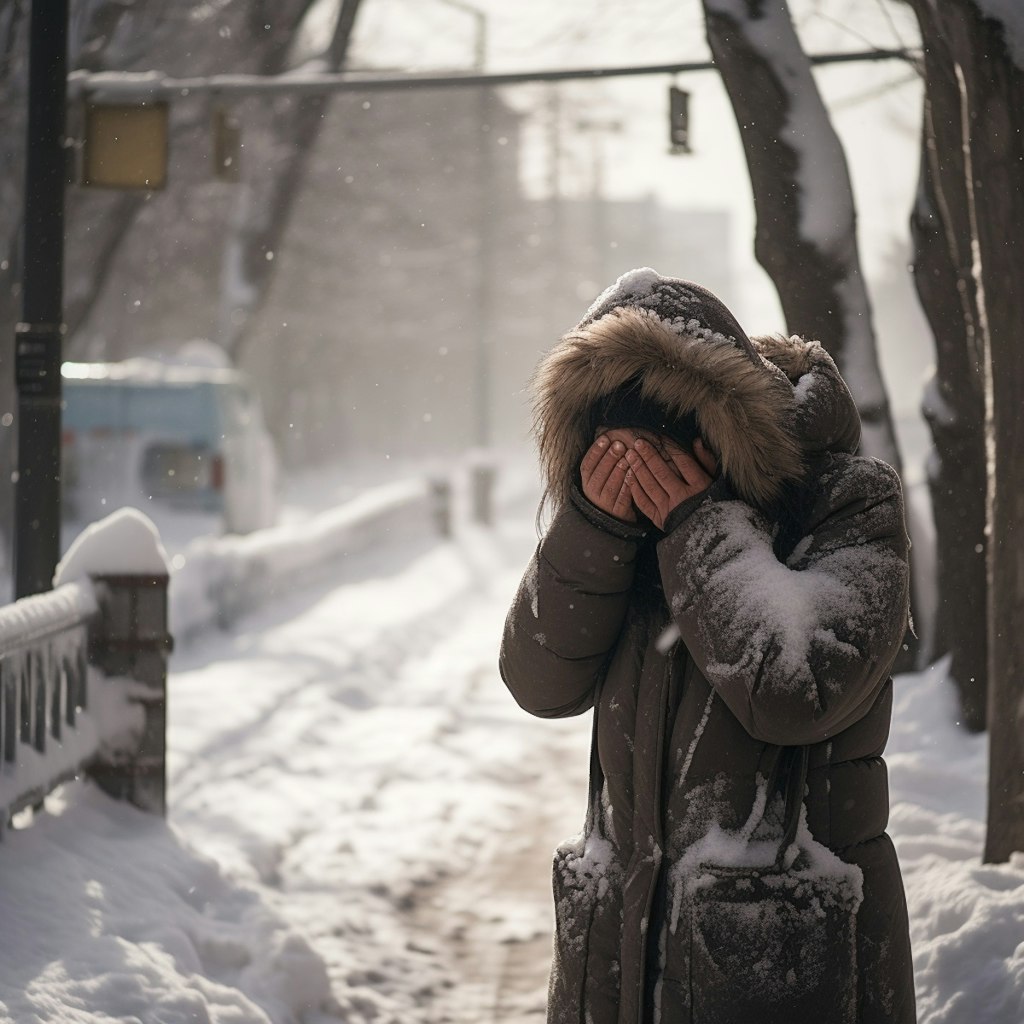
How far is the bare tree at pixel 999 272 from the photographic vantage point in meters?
4.54

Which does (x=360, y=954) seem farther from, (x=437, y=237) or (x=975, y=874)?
(x=437, y=237)

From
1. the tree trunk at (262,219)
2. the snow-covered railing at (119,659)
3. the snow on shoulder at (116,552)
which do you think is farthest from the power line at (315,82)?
the tree trunk at (262,219)

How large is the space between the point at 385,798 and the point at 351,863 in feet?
3.95

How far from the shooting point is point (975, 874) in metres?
4.65

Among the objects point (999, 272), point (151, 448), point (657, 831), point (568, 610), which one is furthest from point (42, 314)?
point (151, 448)

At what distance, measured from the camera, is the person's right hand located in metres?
2.43

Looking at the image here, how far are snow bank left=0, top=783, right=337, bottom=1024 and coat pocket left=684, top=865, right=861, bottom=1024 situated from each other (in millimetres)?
2049

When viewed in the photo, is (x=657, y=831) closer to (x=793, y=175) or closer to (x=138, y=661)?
(x=138, y=661)

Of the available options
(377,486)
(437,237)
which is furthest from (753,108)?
(437,237)

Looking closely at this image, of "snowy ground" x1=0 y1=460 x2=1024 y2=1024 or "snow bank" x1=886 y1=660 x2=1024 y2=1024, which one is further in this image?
"snowy ground" x1=0 y1=460 x2=1024 y2=1024

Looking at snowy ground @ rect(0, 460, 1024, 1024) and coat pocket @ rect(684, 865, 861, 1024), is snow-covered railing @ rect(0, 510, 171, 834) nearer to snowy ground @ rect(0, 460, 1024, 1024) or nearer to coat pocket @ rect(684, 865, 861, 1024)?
snowy ground @ rect(0, 460, 1024, 1024)

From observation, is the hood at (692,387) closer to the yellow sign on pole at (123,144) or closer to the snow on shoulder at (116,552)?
the snow on shoulder at (116,552)

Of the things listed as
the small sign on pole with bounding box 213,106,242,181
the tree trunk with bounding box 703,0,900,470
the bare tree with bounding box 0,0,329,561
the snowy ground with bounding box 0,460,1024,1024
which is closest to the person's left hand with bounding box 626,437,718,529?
the snowy ground with bounding box 0,460,1024,1024

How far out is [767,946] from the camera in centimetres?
236
